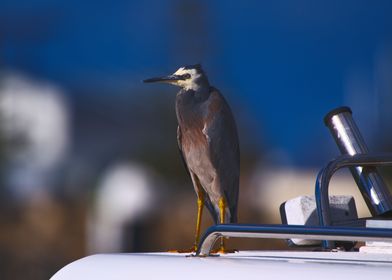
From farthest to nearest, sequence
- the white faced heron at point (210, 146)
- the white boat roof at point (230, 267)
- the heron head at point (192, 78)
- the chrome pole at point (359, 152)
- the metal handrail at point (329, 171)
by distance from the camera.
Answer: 1. the heron head at point (192, 78)
2. the white faced heron at point (210, 146)
3. the chrome pole at point (359, 152)
4. the metal handrail at point (329, 171)
5. the white boat roof at point (230, 267)

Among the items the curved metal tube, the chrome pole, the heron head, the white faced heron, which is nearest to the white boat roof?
the curved metal tube

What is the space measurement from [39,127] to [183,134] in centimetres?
2216

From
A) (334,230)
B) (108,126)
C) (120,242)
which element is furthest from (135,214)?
(108,126)

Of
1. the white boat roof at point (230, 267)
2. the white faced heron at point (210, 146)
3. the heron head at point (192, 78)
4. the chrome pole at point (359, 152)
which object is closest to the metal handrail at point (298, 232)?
the white boat roof at point (230, 267)

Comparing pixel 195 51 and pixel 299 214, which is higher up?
pixel 195 51

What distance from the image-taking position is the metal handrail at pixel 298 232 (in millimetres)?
1696

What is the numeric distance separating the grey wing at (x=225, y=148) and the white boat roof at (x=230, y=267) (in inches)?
68.6

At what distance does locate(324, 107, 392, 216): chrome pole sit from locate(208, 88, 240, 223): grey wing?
3.63 feet

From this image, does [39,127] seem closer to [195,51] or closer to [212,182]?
[195,51]

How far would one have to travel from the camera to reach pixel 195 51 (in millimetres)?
23734

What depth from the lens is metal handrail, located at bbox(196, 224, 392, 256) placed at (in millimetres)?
1696

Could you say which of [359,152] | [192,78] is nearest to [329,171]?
[359,152]

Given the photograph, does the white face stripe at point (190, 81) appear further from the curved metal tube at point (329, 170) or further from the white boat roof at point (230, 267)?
the white boat roof at point (230, 267)

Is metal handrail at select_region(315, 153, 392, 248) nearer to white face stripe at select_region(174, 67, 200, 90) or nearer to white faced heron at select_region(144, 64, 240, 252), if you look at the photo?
white faced heron at select_region(144, 64, 240, 252)
